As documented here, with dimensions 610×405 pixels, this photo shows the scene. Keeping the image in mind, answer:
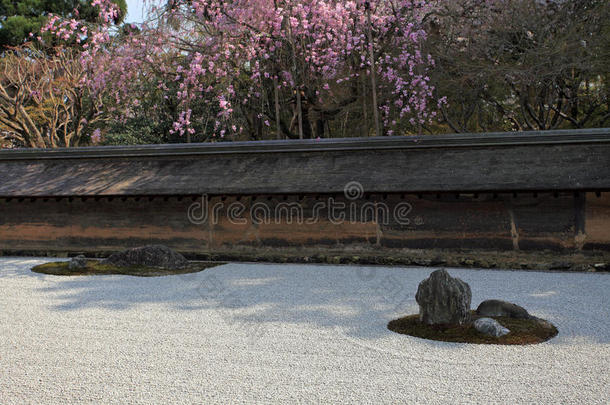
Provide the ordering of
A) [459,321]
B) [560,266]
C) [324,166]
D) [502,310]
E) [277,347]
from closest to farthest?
[277,347], [459,321], [502,310], [560,266], [324,166]

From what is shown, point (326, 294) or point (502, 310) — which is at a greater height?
point (502, 310)

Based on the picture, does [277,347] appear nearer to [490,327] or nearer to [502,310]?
[490,327]

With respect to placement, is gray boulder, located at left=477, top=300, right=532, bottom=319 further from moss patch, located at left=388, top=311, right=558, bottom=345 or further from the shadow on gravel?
the shadow on gravel

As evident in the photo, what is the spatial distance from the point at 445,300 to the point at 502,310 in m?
0.92

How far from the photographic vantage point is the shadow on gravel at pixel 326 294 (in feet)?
24.2

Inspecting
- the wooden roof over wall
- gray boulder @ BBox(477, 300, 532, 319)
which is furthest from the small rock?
gray boulder @ BBox(477, 300, 532, 319)

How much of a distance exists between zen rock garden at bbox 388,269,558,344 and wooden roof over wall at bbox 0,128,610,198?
455 centimetres

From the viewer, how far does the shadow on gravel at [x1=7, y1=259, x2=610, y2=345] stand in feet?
24.2

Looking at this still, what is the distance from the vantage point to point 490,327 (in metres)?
6.62

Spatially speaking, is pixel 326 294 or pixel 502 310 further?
pixel 326 294

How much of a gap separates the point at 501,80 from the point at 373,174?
6543 mm

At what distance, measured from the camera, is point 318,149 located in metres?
13.2

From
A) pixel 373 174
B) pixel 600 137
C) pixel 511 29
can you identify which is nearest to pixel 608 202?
pixel 600 137

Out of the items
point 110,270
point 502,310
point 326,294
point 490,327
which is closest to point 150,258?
point 110,270
